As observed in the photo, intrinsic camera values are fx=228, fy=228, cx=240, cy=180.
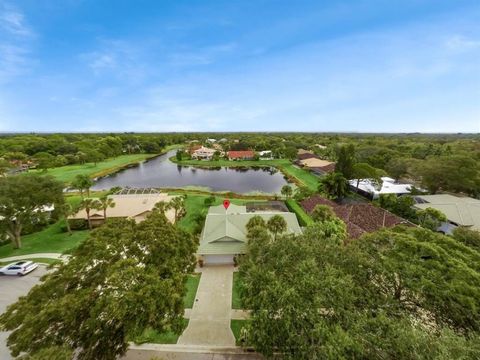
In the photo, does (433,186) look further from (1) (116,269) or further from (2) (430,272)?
(1) (116,269)

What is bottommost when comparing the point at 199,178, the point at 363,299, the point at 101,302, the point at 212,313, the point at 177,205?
the point at 212,313

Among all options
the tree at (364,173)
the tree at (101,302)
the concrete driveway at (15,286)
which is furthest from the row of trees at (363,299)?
the tree at (364,173)

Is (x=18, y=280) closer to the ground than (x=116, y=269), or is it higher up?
closer to the ground

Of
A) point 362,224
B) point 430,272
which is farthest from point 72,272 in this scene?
point 362,224

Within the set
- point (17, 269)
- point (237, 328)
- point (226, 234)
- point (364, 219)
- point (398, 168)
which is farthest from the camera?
point (398, 168)

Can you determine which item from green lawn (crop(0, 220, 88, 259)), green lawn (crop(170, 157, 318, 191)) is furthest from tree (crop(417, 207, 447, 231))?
green lawn (crop(0, 220, 88, 259))

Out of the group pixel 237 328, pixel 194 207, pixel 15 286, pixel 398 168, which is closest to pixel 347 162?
pixel 398 168

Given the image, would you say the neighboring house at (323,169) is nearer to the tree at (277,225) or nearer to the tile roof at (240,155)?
the tile roof at (240,155)

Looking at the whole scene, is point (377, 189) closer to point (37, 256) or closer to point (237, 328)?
point (237, 328)
